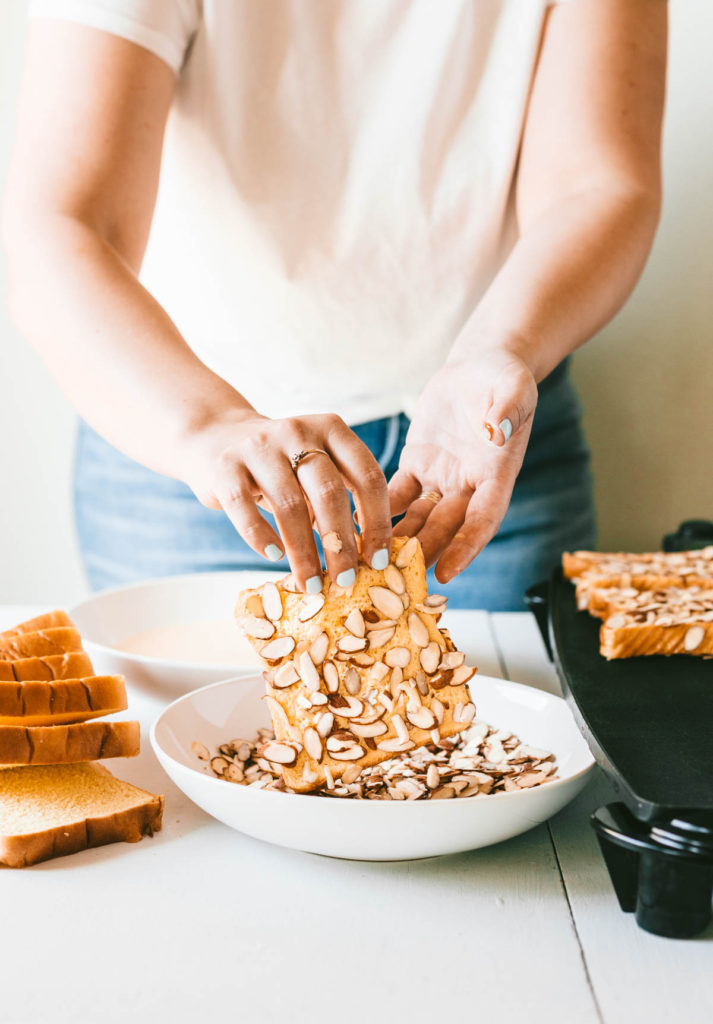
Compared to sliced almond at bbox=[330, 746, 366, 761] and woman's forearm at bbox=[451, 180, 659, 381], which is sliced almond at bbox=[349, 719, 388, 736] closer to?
sliced almond at bbox=[330, 746, 366, 761]

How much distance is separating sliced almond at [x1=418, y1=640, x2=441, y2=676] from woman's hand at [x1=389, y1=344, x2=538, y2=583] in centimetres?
8

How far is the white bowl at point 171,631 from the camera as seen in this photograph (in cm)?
100

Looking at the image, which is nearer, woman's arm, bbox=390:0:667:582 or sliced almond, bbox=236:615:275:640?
sliced almond, bbox=236:615:275:640

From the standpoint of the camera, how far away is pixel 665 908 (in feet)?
2.02

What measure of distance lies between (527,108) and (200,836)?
1173 millimetres

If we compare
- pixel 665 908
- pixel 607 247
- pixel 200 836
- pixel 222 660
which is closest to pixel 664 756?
pixel 665 908

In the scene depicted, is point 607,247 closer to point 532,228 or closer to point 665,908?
point 532,228

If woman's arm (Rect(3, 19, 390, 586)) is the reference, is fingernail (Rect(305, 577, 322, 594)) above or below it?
below

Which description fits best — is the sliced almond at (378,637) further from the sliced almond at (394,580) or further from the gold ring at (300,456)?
the gold ring at (300,456)

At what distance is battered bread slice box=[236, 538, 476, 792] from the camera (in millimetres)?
777

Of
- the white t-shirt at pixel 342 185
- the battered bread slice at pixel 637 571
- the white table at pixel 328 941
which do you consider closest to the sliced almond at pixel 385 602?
the white table at pixel 328 941

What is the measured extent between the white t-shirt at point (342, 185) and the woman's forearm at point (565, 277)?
19 centimetres

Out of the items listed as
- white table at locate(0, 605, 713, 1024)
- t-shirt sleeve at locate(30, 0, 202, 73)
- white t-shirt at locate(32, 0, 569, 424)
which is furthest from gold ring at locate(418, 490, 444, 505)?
t-shirt sleeve at locate(30, 0, 202, 73)

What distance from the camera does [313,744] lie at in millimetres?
771
